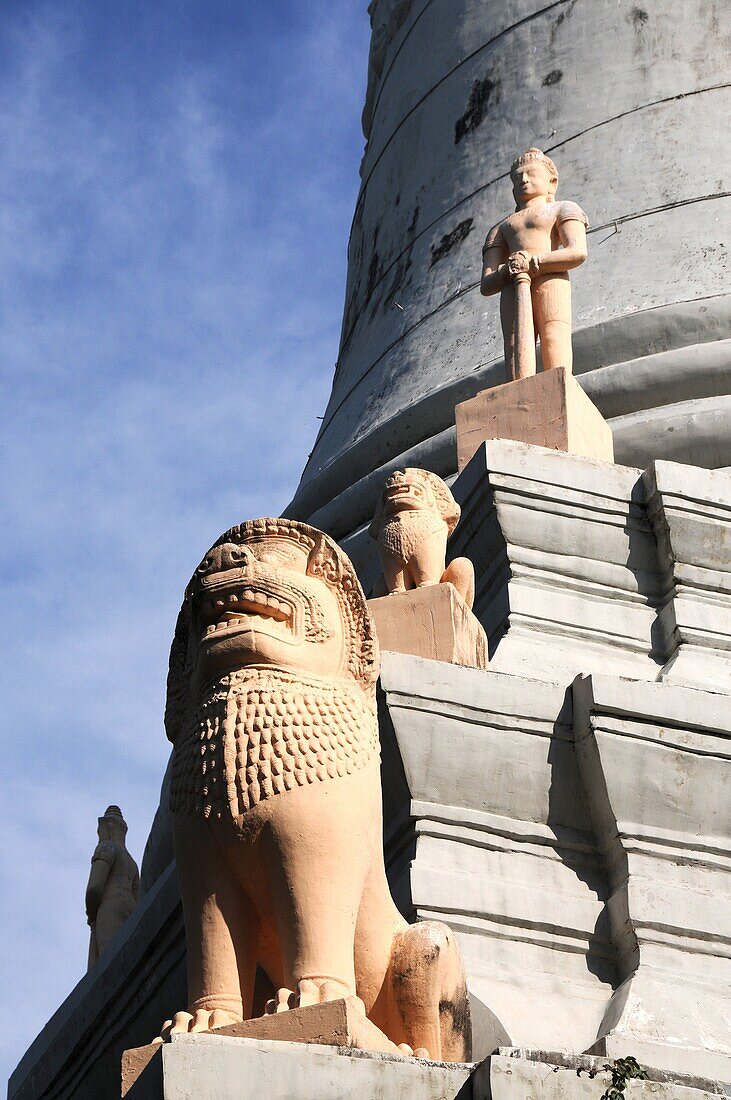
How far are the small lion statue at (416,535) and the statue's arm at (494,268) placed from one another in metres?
1.86

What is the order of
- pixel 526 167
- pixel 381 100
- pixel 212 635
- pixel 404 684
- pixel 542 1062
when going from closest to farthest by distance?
1. pixel 542 1062
2. pixel 212 635
3. pixel 404 684
4. pixel 526 167
5. pixel 381 100

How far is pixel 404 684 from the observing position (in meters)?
6.57

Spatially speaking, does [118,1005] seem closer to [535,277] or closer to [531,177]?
[535,277]

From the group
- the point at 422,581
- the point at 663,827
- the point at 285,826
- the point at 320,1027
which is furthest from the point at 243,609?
the point at 422,581

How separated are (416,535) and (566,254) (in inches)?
88.9

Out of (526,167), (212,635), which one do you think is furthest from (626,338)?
(212,635)

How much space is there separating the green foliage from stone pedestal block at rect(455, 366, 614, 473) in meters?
4.01

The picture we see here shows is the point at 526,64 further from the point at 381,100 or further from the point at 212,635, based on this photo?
the point at 212,635

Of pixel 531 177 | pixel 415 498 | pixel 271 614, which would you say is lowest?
pixel 271 614

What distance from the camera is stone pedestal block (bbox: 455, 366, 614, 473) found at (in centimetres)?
870

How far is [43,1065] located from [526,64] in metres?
8.56

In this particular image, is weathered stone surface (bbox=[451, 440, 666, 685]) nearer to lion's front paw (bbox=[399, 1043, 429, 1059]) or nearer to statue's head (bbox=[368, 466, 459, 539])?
statue's head (bbox=[368, 466, 459, 539])

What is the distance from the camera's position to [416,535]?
7.50 meters

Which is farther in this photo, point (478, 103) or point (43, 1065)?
point (478, 103)
